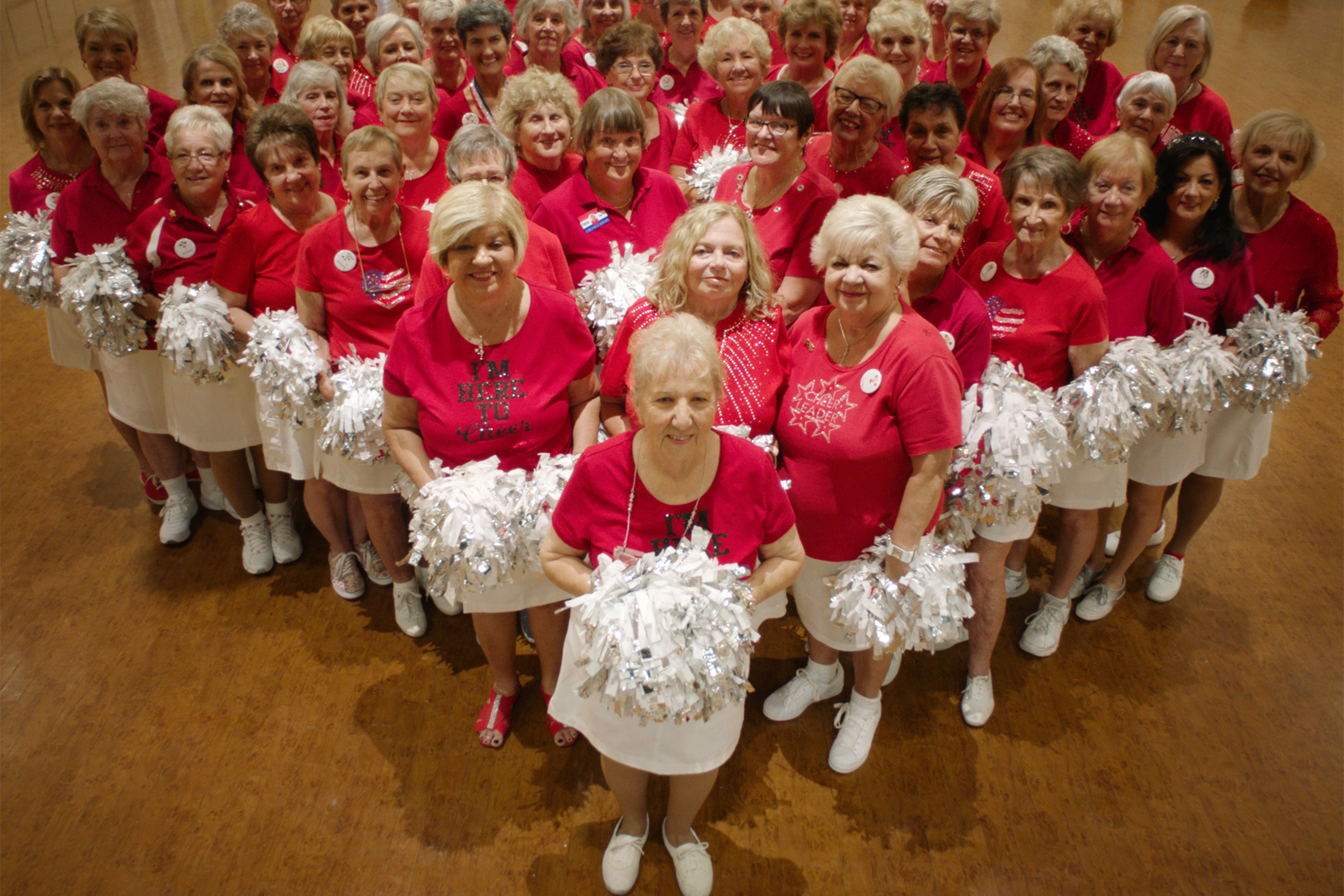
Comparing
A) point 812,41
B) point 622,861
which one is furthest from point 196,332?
point 812,41

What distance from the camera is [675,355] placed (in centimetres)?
195

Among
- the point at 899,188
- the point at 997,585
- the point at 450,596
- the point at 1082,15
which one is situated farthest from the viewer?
the point at 1082,15

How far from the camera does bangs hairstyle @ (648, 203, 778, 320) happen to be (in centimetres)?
246

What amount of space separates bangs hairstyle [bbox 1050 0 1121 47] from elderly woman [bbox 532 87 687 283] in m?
2.56

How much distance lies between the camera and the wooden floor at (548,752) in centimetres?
255

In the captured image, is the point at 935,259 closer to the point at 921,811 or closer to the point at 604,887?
the point at 921,811

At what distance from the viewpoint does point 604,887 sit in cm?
251

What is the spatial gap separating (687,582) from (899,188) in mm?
1457

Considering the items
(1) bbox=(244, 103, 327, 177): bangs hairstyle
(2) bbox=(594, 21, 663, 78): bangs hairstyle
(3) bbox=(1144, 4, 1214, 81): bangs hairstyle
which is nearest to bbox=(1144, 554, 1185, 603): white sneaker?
(3) bbox=(1144, 4, 1214, 81): bangs hairstyle

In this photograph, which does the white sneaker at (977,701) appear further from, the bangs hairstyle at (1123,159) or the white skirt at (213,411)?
the white skirt at (213,411)

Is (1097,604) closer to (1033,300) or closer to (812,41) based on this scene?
(1033,300)

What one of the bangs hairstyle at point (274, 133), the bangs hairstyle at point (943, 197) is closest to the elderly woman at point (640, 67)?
the bangs hairstyle at point (274, 133)

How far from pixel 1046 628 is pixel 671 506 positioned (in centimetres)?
199

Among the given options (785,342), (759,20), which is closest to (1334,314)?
(785,342)
